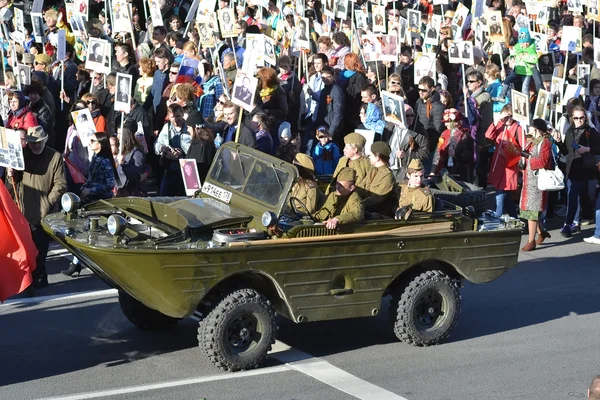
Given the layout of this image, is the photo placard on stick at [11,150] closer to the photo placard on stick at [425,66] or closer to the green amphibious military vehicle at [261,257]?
the green amphibious military vehicle at [261,257]

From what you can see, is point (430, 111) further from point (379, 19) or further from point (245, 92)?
point (379, 19)

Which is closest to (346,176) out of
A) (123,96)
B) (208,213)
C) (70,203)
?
(208,213)

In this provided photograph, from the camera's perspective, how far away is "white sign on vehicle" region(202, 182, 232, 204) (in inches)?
430

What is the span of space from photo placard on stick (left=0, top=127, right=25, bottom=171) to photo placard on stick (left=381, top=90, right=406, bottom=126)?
555 centimetres

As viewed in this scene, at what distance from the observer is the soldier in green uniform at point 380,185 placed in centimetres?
1125

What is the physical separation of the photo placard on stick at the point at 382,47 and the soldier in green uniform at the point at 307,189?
313 inches

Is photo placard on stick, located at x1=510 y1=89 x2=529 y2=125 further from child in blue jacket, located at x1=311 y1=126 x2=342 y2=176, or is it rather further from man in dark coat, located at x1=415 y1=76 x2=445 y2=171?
child in blue jacket, located at x1=311 y1=126 x2=342 y2=176

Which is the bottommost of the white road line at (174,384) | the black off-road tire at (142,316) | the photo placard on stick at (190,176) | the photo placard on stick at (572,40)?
the white road line at (174,384)

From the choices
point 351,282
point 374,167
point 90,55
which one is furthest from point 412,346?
point 90,55

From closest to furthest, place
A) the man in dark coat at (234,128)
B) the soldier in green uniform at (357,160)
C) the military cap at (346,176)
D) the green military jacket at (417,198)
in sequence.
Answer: the military cap at (346,176) < the green military jacket at (417,198) < the soldier in green uniform at (357,160) < the man in dark coat at (234,128)

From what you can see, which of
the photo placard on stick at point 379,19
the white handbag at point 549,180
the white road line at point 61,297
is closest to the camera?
the white road line at point 61,297

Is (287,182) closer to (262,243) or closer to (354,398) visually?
(262,243)

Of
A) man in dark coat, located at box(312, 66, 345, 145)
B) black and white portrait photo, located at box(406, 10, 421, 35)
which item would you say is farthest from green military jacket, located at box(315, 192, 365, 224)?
black and white portrait photo, located at box(406, 10, 421, 35)

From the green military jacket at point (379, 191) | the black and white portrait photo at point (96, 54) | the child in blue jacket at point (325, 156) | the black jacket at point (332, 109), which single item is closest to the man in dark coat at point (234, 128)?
the child in blue jacket at point (325, 156)
